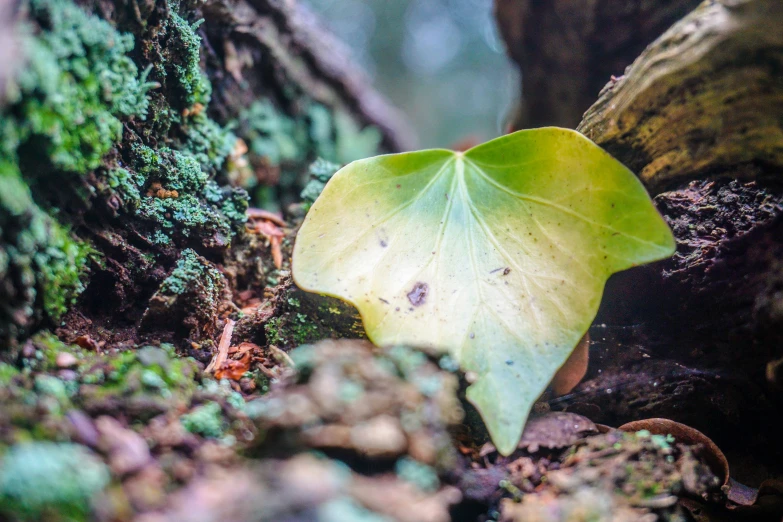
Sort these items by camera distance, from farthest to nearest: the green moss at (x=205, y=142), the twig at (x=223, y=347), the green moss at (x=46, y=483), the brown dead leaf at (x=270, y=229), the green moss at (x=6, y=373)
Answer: the brown dead leaf at (x=270, y=229) < the green moss at (x=205, y=142) < the twig at (x=223, y=347) < the green moss at (x=6, y=373) < the green moss at (x=46, y=483)

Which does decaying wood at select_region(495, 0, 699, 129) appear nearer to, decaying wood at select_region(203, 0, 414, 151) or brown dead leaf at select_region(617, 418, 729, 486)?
decaying wood at select_region(203, 0, 414, 151)

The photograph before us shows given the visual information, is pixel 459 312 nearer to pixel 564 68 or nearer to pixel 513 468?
pixel 513 468

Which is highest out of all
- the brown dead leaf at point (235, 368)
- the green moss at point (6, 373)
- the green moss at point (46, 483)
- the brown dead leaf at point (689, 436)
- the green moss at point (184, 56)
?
the green moss at point (184, 56)

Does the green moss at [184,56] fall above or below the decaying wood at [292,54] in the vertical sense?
below

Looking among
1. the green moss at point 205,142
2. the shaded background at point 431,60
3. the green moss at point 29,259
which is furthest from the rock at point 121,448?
the shaded background at point 431,60

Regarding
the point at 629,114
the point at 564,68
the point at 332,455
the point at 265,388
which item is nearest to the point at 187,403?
the point at 265,388

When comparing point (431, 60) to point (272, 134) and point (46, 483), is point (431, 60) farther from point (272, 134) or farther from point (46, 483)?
point (46, 483)

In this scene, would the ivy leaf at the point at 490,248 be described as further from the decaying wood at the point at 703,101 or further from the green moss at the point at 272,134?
the green moss at the point at 272,134

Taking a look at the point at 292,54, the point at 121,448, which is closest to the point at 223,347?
the point at 121,448
